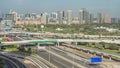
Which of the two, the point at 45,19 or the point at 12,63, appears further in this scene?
the point at 45,19

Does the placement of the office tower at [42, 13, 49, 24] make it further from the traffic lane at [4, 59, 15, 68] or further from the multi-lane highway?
the traffic lane at [4, 59, 15, 68]

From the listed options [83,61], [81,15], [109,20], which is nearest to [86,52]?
[83,61]

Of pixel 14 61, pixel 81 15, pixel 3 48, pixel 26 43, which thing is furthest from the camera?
pixel 81 15

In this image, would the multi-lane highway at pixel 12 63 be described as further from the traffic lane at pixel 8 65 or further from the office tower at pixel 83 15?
the office tower at pixel 83 15

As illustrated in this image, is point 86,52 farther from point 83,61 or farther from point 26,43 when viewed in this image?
point 26,43

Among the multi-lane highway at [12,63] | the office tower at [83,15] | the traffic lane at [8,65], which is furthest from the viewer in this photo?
the office tower at [83,15]

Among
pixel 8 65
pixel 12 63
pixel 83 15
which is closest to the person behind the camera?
pixel 8 65

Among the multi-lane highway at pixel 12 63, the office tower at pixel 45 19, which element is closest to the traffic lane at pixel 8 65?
the multi-lane highway at pixel 12 63

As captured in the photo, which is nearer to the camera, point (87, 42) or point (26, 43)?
point (26, 43)

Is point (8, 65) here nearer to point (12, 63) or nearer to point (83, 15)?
point (12, 63)

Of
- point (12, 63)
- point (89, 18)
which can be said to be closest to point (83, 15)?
point (89, 18)

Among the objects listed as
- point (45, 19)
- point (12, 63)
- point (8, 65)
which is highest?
point (45, 19)
